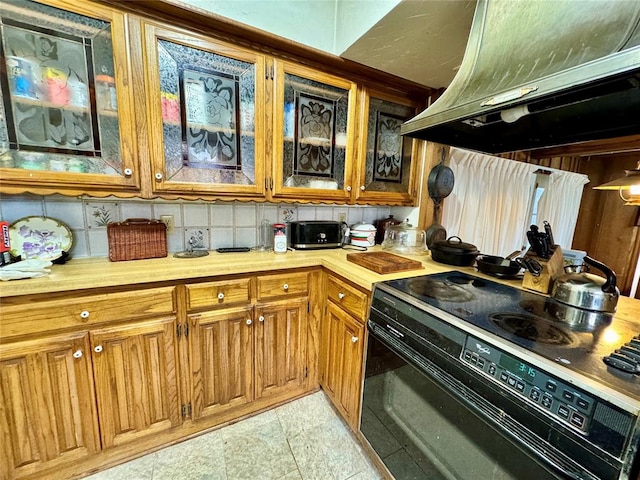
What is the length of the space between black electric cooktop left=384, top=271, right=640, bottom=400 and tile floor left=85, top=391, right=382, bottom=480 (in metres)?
0.96

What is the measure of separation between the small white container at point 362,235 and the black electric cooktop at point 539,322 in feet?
2.21

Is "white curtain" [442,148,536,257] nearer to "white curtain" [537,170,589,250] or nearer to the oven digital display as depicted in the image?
"white curtain" [537,170,589,250]

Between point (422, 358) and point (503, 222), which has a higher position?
point (503, 222)

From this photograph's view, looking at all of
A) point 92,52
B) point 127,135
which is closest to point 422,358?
point 127,135

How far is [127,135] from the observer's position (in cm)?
117

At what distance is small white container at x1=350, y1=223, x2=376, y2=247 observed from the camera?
1881 mm

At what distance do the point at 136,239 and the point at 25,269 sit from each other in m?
0.40

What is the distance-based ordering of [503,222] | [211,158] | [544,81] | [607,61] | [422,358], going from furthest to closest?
[503,222], [211,158], [422,358], [544,81], [607,61]

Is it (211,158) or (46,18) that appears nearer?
(46,18)

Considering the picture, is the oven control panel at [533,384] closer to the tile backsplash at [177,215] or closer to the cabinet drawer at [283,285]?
the cabinet drawer at [283,285]

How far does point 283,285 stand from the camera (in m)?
1.47

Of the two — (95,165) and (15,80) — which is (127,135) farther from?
(15,80)

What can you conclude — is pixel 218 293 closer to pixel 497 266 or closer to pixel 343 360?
pixel 343 360

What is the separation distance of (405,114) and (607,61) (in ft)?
4.51
